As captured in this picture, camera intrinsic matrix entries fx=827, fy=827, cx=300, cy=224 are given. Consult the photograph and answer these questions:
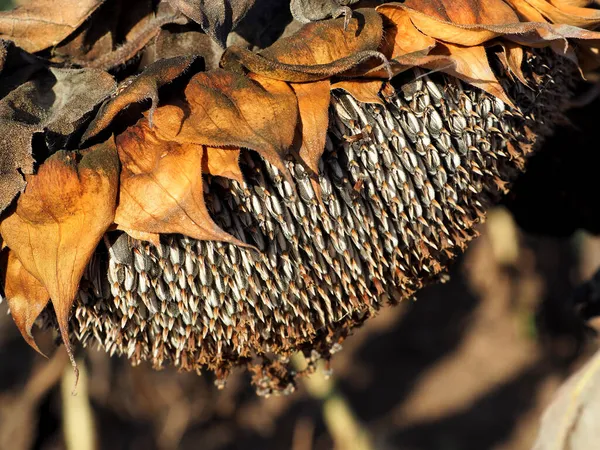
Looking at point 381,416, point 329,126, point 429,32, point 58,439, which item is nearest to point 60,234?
point 329,126

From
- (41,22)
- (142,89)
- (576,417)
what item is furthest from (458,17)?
(576,417)

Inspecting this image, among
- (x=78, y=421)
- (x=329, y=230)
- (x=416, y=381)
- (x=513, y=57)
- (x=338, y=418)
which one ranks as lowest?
(x=416, y=381)

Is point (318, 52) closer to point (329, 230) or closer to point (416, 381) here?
point (329, 230)

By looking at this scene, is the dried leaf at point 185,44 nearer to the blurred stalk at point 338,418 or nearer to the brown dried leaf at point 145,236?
the brown dried leaf at point 145,236

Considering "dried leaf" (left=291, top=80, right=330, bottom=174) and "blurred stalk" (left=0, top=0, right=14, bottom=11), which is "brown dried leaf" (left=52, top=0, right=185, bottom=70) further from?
"blurred stalk" (left=0, top=0, right=14, bottom=11)

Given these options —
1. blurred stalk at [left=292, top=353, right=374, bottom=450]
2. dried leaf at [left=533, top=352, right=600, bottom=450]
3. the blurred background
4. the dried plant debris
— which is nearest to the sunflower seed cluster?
the dried plant debris

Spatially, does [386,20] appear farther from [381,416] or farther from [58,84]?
[381,416]

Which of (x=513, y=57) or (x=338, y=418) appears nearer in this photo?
(x=513, y=57)
